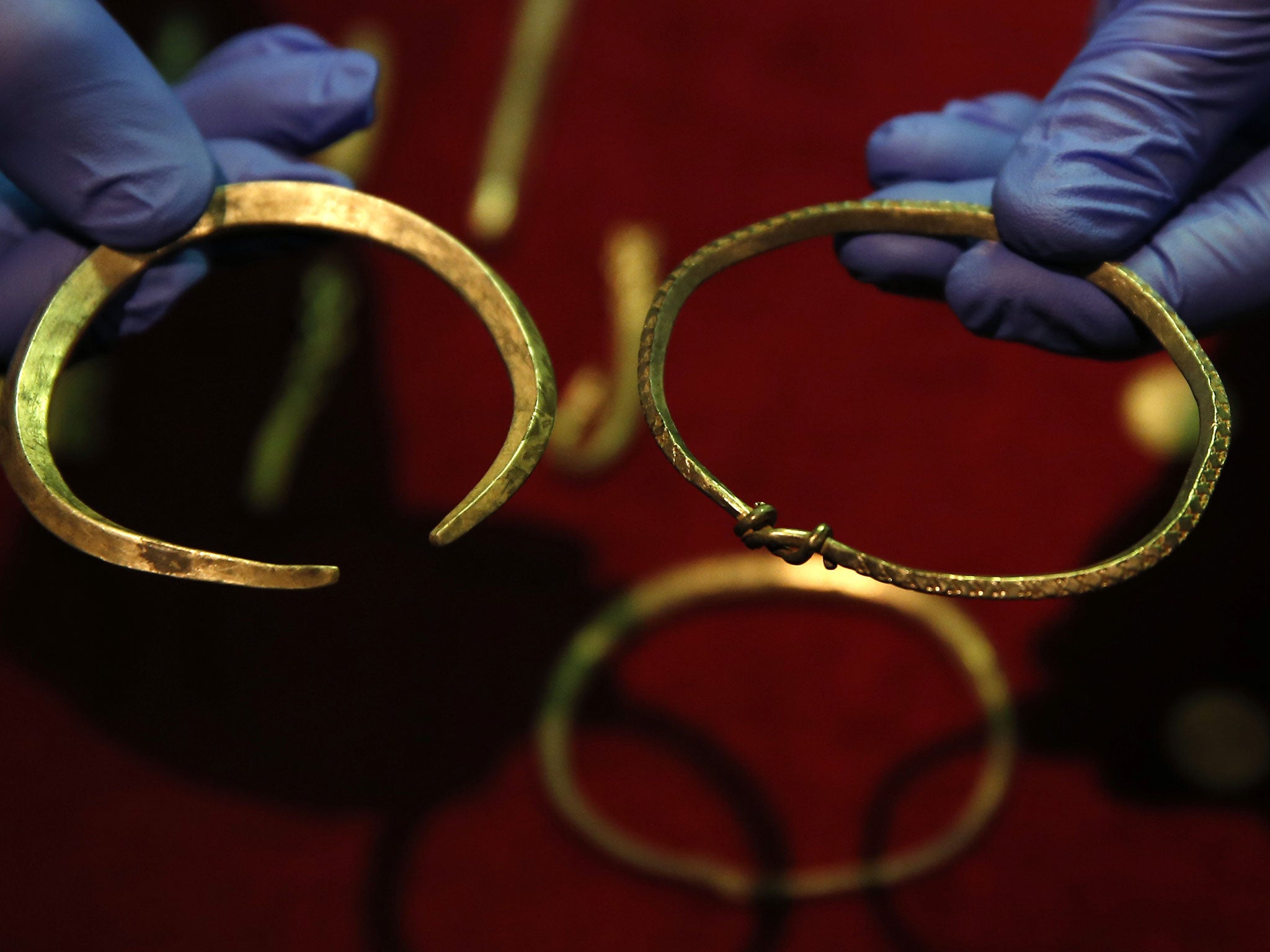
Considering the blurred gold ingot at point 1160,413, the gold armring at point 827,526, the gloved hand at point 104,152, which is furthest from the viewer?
the blurred gold ingot at point 1160,413

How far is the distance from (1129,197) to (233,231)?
612 mm

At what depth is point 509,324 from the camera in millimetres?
633

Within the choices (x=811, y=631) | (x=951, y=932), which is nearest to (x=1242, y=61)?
(x=811, y=631)

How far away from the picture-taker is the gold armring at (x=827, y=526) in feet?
1.74

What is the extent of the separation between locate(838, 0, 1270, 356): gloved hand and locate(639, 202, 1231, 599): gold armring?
29 millimetres

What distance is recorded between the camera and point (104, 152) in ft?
2.19

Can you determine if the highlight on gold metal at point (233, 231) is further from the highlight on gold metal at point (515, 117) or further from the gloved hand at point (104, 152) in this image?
the highlight on gold metal at point (515, 117)

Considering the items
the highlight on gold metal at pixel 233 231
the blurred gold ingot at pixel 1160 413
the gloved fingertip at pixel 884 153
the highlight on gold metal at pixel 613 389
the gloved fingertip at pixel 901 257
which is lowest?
the highlight on gold metal at pixel 613 389

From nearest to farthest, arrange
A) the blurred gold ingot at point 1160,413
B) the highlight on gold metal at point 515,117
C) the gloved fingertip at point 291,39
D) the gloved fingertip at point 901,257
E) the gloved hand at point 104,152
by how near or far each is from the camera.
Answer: the gloved hand at point 104,152
the gloved fingertip at point 901,257
the gloved fingertip at point 291,39
the blurred gold ingot at point 1160,413
the highlight on gold metal at point 515,117

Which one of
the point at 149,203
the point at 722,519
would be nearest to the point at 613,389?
the point at 722,519

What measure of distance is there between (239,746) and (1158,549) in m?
0.94

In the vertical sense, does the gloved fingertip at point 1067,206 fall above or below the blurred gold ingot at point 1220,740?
above

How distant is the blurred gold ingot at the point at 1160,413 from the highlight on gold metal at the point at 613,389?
1.97 feet

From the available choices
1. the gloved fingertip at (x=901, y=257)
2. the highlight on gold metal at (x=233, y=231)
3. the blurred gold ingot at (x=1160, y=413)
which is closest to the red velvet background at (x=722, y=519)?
the blurred gold ingot at (x=1160, y=413)
